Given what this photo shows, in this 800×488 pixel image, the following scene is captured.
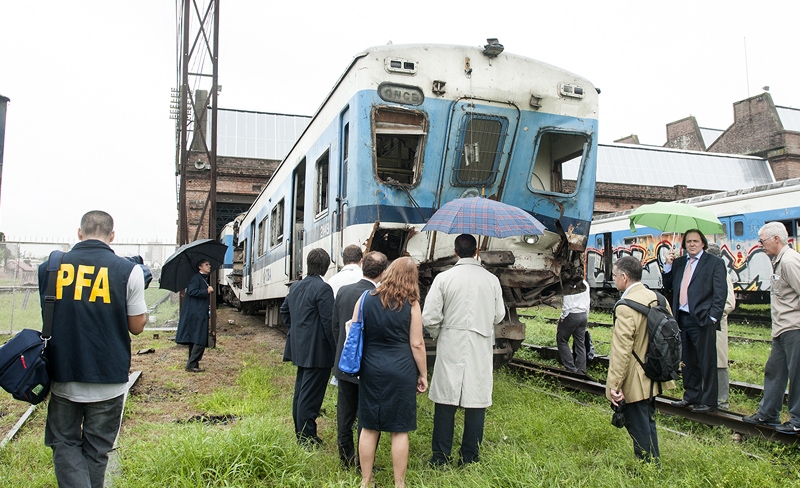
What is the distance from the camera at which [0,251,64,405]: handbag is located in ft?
10.0

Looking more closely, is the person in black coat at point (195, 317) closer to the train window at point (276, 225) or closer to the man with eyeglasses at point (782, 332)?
the train window at point (276, 225)

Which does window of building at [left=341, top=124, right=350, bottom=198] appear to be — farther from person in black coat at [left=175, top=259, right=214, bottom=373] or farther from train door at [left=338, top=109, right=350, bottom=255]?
person in black coat at [left=175, top=259, right=214, bottom=373]

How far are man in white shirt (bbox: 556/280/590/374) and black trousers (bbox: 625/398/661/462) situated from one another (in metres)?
3.32

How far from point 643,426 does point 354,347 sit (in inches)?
79.5

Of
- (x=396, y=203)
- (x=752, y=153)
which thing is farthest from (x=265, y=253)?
(x=752, y=153)

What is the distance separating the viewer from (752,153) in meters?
32.9

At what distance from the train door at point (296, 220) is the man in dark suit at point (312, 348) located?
12.0ft

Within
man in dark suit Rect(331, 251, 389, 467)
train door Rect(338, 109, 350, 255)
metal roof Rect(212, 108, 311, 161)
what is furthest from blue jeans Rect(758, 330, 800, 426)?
metal roof Rect(212, 108, 311, 161)

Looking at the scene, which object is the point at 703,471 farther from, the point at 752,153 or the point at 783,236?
the point at 752,153

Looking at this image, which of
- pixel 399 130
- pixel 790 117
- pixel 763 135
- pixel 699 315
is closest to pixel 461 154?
pixel 399 130

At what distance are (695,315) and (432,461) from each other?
3018mm

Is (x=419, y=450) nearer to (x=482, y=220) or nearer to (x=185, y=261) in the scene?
(x=482, y=220)

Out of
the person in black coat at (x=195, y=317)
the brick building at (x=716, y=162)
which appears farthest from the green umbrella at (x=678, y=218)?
the brick building at (x=716, y=162)

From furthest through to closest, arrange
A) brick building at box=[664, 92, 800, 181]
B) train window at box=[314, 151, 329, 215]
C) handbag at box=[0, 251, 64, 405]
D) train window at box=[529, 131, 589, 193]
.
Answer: brick building at box=[664, 92, 800, 181] < train window at box=[314, 151, 329, 215] < train window at box=[529, 131, 589, 193] < handbag at box=[0, 251, 64, 405]
